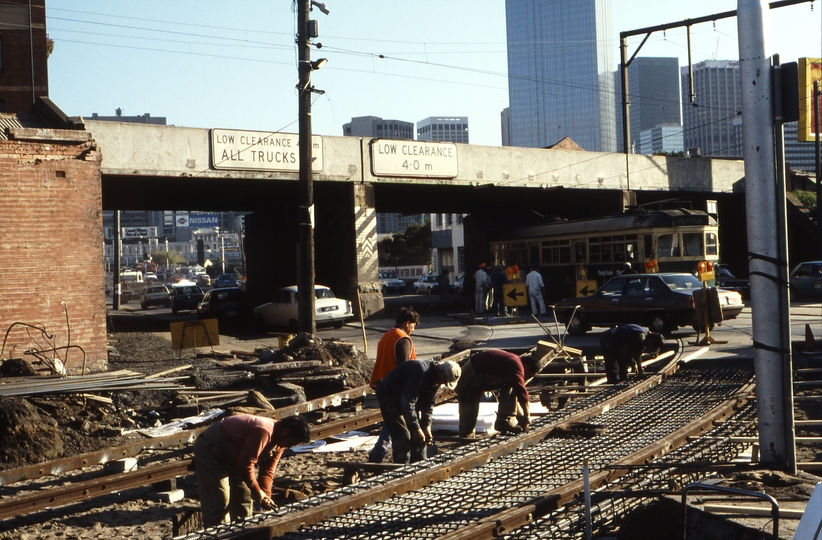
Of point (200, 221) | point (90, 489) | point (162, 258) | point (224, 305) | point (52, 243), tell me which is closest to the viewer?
point (90, 489)

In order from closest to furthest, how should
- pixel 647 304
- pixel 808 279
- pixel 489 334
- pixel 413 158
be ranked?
pixel 647 304, pixel 489 334, pixel 413 158, pixel 808 279

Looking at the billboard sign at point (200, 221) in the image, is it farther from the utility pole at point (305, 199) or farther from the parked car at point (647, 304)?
the utility pole at point (305, 199)

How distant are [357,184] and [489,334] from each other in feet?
35.3

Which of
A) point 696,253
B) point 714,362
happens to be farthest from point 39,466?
point 696,253

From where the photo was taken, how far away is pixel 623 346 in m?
13.1

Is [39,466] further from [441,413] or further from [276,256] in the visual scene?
[276,256]

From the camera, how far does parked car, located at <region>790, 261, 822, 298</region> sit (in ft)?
105

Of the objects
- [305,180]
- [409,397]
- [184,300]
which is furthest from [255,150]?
[409,397]

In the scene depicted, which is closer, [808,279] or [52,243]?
[52,243]

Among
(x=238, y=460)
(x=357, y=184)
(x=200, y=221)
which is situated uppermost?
(x=200, y=221)

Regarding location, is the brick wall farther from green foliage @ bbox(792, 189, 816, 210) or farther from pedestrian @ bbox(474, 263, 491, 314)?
green foliage @ bbox(792, 189, 816, 210)

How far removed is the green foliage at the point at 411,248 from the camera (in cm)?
8494

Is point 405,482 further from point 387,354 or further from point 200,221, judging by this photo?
point 200,221

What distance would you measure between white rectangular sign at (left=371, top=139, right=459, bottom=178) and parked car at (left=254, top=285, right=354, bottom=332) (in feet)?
18.1
